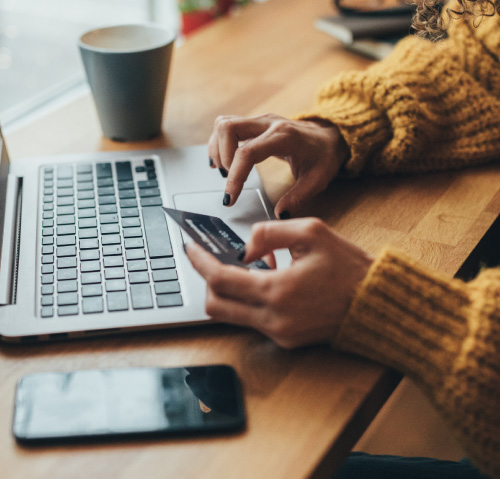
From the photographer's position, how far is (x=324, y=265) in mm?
509

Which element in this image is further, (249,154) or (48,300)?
(249,154)

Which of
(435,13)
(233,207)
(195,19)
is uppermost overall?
(435,13)

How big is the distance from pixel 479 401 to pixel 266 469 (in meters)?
0.18

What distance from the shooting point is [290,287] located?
495 millimetres

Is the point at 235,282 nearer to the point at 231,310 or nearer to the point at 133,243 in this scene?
the point at 231,310

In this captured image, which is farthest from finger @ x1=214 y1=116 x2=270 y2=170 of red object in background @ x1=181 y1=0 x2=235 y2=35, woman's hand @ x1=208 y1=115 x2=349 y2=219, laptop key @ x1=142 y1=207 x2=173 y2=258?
red object in background @ x1=181 y1=0 x2=235 y2=35

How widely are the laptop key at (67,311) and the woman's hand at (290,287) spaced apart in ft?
0.38

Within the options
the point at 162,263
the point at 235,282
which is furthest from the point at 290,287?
the point at 162,263

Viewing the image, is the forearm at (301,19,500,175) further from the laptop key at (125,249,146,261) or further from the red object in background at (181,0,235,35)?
the red object in background at (181,0,235,35)

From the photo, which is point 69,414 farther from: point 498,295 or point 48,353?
point 498,295

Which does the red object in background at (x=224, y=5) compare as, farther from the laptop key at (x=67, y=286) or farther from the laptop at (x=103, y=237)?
the laptop key at (x=67, y=286)

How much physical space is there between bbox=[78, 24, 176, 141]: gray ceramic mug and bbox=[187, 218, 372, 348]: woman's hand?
0.35 meters

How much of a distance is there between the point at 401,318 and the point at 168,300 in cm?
21

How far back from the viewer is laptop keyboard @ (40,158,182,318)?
1.77 ft
